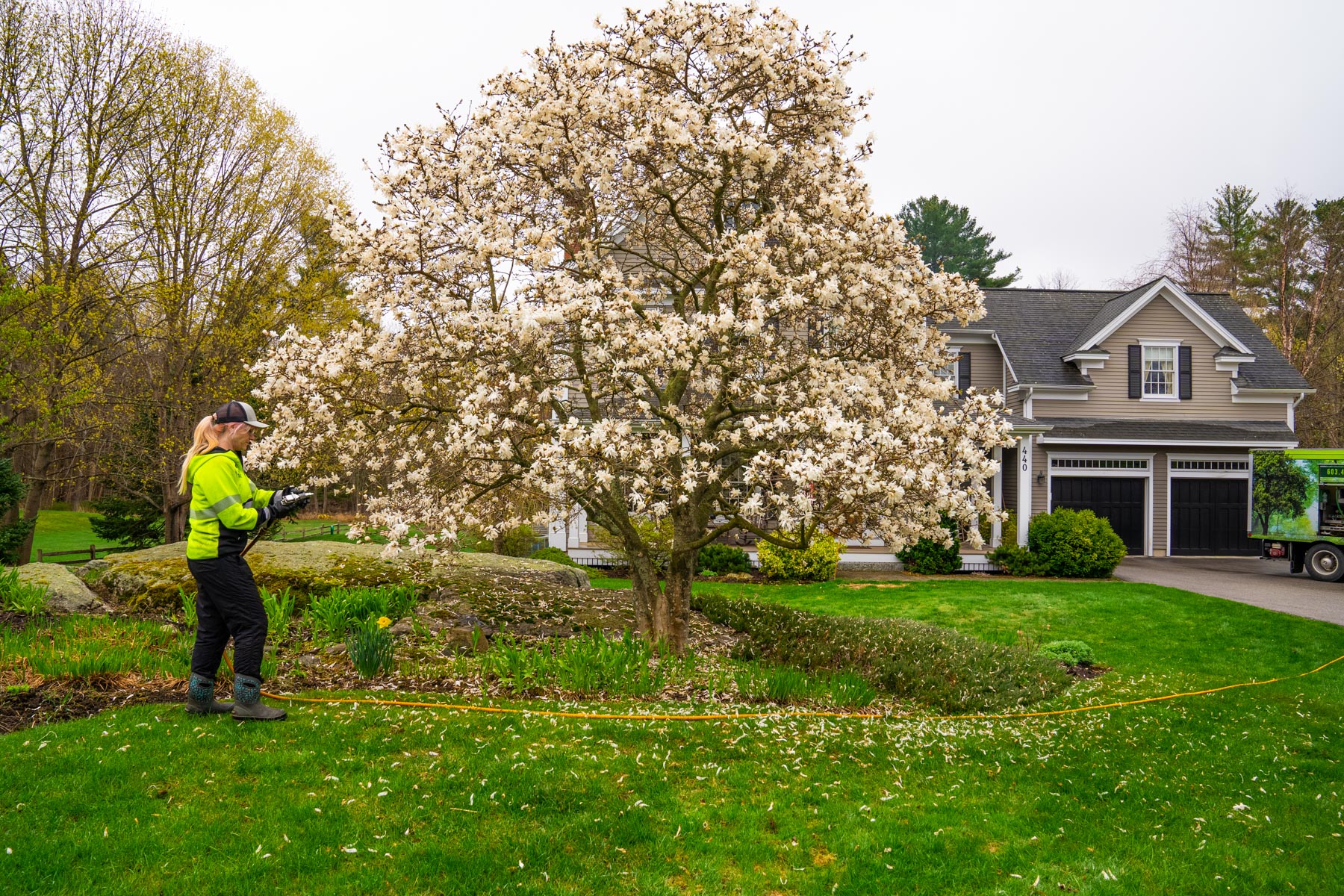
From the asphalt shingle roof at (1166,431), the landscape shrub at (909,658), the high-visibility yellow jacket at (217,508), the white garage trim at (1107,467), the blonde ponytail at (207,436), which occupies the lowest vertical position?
the landscape shrub at (909,658)

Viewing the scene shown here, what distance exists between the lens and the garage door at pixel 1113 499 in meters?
23.2

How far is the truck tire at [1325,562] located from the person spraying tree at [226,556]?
22369 mm

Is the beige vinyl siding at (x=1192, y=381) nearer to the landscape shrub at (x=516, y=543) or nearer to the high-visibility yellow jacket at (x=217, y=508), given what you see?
the landscape shrub at (x=516, y=543)

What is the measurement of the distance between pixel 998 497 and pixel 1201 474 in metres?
6.19

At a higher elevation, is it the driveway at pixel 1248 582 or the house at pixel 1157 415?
the house at pixel 1157 415

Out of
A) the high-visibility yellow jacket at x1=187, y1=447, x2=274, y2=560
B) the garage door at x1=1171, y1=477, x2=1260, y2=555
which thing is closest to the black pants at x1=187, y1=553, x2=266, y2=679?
the high-visibility yellow jacket at x1=187, y1=447, x2=274, y2=560

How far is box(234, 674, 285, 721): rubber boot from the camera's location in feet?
18.1

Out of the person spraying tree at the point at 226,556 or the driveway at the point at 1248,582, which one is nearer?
the person spraying tree at the point at 226,556

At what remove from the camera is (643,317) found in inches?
300

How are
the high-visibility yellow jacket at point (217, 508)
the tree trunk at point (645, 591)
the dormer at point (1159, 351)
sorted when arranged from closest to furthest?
1. the high-visibility yellow jacket at point (217, 508)
2. the tree trunk at point (645, 591)
3. the dormer at point (1159, 351)

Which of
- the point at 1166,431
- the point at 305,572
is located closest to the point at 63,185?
the point at 305,572

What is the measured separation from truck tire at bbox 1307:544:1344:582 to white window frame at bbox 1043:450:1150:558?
14.6 feet

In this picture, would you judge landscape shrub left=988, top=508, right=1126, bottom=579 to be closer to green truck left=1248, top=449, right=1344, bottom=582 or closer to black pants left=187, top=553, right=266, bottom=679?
green truck left=1248, top=449, right=1344, bottom=582

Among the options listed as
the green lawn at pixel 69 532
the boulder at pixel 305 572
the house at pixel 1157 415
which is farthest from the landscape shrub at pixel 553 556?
the house at pixel 1157 415
